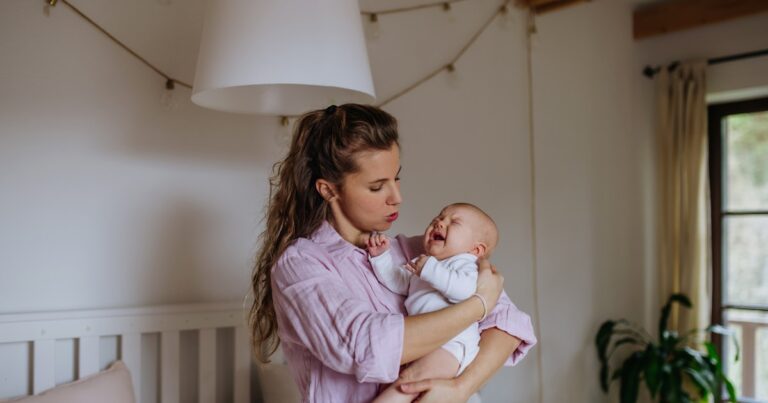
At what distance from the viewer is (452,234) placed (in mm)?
1397

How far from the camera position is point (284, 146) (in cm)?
228

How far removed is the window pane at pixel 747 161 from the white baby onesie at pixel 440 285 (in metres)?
2.67

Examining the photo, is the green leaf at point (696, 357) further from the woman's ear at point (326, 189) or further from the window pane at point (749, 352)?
the woman's ear at point (326, 189)

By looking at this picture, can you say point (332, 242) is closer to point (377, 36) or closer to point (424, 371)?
point (424, 371)

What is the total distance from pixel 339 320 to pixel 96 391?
0.84 meters

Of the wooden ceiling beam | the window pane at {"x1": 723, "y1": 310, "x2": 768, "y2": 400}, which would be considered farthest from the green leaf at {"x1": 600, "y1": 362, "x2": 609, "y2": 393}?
the wooden ceiling beam

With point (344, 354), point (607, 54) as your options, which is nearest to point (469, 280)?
point (344, 354)

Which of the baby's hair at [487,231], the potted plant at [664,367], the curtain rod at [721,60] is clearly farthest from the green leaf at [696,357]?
the baby's hair at [487,231]

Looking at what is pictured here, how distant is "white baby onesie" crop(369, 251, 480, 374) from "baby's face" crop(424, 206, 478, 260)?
0.02 meters

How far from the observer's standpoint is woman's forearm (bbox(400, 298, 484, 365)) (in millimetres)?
1185

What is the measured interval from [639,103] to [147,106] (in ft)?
8.44

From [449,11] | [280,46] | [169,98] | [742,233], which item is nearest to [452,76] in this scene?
[449,11]

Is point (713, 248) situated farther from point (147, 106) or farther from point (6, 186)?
point (6, 186)

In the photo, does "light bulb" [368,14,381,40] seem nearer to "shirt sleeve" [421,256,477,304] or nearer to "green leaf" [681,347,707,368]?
"shirt sleeve" [421,256,477,304]
